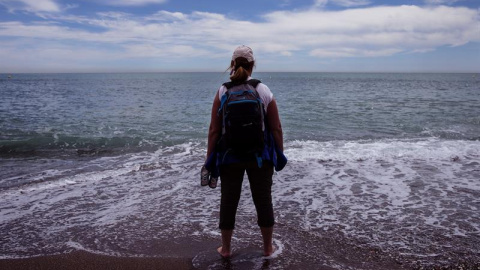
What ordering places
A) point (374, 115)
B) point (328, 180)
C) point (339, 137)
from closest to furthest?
1. point (328, 180)
2. point (339, 137)
3. point (374, 115)

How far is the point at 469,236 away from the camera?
484 cm

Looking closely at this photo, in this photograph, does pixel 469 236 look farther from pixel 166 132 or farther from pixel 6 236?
pixel 166 132

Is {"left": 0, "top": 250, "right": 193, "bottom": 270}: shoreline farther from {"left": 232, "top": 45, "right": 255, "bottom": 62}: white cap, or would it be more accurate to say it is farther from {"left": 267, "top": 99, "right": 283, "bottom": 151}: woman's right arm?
{"left": 232, "top": 45, "right": 255, "bottom": 62}: white cap

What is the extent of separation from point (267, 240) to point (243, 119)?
1574mm

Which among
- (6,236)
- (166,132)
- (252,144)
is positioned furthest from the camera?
(166,132)

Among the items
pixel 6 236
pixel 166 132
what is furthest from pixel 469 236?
pixel 166 132

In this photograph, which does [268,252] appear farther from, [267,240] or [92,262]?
[92,262]

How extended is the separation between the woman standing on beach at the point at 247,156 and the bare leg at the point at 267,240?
0.34ft

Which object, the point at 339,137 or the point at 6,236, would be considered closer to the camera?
the point at 6,236

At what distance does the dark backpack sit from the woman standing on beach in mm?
27

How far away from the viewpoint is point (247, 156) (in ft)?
11.9

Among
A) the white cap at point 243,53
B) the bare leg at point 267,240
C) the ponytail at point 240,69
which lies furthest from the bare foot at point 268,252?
the white cap at point 243,53

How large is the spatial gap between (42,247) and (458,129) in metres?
17.5

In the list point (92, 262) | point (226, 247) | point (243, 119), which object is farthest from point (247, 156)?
point (92, 262)
